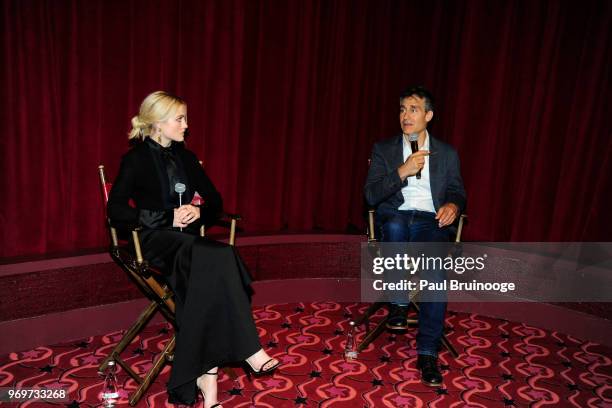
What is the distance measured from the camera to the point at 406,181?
3529 mm

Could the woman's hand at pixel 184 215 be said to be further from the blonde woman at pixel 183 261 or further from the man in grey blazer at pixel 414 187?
the man in grey blazer at pixel 414 187

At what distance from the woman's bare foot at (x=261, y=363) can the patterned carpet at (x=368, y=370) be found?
25 centimetres

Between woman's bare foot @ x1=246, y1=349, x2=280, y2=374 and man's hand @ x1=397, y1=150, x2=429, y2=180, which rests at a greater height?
man's hand @ x1=397, y1=150, x2=429, y2=180

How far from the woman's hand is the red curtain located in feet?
2.95

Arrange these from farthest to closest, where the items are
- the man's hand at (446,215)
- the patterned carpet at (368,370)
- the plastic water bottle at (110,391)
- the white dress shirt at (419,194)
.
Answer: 1. the white dress shirt at (419,194)
2. the man's hand at (446,215)
3. the patterned carpet at (368,370)
4. the plastic water bottle at (110,391)

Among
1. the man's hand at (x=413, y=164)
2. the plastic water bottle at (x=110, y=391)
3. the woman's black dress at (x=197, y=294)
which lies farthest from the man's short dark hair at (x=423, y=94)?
the plastic water bottle at (x=110, y=391)

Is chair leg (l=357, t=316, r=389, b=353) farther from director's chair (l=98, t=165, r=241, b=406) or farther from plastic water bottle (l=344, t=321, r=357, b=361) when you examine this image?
director's chair (l=98, t=165, r=241, b=406)

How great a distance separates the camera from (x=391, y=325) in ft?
11.3

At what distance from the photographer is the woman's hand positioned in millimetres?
2955

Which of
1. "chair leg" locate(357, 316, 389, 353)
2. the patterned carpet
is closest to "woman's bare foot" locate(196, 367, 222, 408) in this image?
the patterned carpet

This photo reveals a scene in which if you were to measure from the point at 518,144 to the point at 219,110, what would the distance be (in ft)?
7.64

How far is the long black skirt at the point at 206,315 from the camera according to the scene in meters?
2.55

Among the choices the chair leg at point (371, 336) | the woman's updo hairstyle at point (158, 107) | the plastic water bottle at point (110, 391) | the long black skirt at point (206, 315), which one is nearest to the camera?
the long black skirt at point (206, 315)

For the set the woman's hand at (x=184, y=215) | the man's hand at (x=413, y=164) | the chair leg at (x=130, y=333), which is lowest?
the chair leg at (x=130, y=333)
